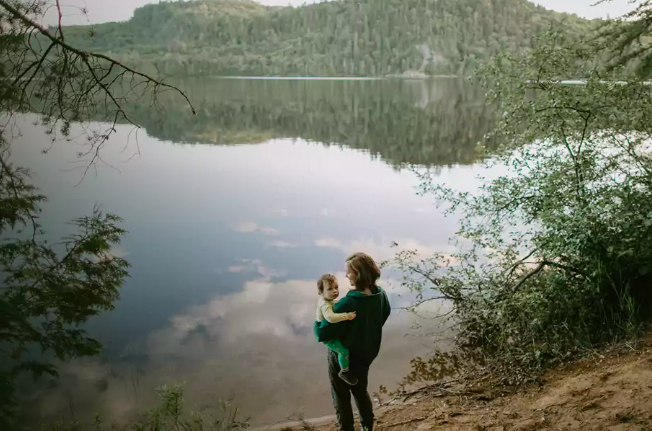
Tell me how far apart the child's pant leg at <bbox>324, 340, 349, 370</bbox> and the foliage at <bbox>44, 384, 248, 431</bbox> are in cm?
171

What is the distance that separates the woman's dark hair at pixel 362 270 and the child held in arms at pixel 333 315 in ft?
0.49

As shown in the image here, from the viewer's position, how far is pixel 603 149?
6.58 metres

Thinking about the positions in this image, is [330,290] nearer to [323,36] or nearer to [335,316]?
[335,316]

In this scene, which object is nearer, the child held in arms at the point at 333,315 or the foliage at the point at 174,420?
the child held in arms at the point at 333,315

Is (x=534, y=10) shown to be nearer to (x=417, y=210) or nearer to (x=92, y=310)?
(x=417, y=210)

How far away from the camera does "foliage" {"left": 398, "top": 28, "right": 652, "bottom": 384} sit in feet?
16.9

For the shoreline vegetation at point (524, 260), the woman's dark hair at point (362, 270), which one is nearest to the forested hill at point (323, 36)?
the shoreline vegetation at point (524, 260)

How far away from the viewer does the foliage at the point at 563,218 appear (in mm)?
5152

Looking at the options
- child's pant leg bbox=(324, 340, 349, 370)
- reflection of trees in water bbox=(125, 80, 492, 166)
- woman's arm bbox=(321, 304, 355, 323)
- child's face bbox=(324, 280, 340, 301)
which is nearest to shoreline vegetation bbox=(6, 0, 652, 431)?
child's pant leg bbox=(324, 340, 349, 370)

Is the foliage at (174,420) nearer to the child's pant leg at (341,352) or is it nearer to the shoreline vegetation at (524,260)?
the shoreline vegetation at (524,260)

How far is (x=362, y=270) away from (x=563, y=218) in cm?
268

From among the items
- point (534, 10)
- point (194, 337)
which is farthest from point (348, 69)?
point (194, 337)

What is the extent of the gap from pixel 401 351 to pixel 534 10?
285 feet

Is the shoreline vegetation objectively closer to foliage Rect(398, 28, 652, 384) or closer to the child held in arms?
foliage Rect(398, 28, 652, 384)
